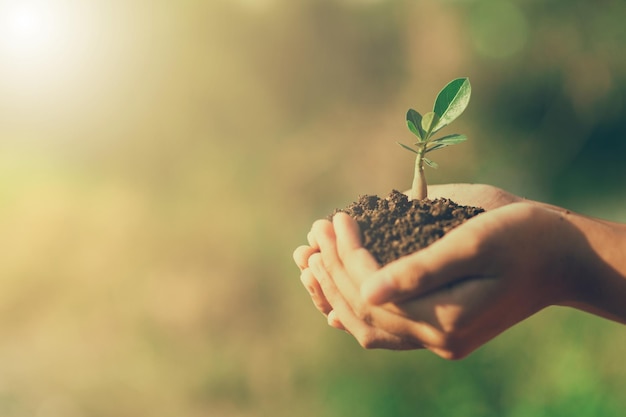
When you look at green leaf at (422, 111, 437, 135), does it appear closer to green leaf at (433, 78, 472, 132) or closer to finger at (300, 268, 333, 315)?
green leaf at (433, 78, 472, 132)

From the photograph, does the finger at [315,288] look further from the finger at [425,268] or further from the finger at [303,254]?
the finger at [425,268]

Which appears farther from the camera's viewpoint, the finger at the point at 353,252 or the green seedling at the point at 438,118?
the green seedling at the point at 438,118

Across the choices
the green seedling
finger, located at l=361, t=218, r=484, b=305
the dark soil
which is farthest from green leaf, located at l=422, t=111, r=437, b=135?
finger, located at l=361, t=218, r=484, b=305

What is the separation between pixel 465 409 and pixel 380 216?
2101 millimetres

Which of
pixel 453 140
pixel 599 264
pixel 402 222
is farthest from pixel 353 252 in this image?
pixel 599 264

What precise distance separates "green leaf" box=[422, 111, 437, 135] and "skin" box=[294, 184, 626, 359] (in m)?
0.26

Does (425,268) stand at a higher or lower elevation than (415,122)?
lower

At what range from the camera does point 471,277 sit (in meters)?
1.08

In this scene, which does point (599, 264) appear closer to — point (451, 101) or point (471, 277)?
point (471, 277)

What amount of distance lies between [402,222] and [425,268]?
0.67ft

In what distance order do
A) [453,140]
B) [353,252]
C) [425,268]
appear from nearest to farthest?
[425,268]
[353,252]
[453,140]

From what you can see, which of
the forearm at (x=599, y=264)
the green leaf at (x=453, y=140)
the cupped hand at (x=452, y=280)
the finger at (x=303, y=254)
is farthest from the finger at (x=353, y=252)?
the forearm at (x=599, y=264)

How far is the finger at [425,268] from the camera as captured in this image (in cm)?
101

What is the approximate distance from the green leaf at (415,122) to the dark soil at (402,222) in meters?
0.14
